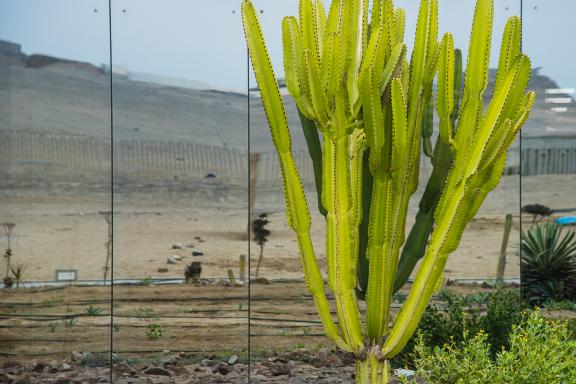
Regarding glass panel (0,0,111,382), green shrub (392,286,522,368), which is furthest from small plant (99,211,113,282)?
green shrub (392,286,522,368)

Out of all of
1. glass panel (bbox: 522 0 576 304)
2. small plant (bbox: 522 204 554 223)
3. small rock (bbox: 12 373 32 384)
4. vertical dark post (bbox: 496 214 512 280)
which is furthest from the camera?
small plant (bbox: 522 204 554 223)

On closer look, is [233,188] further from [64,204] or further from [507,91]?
[507,91]

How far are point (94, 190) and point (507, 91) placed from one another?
103 inches

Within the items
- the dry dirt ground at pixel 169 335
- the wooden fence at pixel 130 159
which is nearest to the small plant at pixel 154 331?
the dry dirt ground at pixel 169 335

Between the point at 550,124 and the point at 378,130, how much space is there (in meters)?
2.76

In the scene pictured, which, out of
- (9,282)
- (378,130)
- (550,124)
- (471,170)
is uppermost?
(550,124)

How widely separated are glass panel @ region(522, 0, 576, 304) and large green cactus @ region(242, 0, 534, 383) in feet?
6.81

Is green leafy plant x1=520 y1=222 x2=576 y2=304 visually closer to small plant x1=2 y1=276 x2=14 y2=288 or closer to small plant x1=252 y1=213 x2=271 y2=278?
small plant x1=252 y1=213 x2=271 y2=278

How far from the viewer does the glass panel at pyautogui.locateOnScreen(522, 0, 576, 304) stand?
18.4 ft

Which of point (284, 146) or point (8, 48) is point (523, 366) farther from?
point (8, 48)

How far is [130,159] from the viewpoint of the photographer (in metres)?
5.13

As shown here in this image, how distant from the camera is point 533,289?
6148 millimetres

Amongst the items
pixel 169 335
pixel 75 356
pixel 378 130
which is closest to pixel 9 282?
pixel 75 356

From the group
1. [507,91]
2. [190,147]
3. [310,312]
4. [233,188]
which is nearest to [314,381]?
[310,312]
